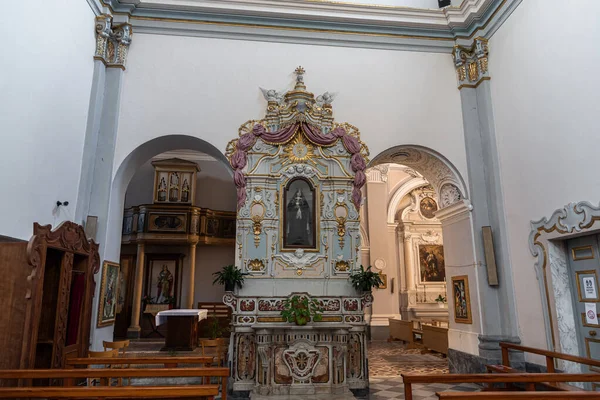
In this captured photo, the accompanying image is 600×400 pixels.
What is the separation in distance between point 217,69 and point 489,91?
5.21 metres

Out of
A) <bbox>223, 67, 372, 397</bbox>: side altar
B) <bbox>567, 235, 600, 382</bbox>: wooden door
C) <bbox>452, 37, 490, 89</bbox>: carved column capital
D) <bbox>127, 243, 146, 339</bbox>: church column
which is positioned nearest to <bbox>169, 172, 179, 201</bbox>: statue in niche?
<bbox>127, 243, 146, 339</bbox>: church column

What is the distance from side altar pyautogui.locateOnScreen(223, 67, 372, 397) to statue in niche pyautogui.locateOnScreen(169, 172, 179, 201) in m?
6.72

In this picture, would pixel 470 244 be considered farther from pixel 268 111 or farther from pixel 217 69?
pixel 217 69

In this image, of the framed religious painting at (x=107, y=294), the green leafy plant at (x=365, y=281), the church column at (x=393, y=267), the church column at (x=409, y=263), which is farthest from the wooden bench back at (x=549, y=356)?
the church column at (x=409, y=263)

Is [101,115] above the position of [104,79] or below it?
below

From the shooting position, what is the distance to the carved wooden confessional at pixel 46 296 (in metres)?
4.48

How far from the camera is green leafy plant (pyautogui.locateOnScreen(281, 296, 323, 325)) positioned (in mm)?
6641

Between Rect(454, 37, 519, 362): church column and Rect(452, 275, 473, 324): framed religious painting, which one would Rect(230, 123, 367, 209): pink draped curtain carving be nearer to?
Rect(454, 37, 519, 362): church column

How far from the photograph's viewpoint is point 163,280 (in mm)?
13758

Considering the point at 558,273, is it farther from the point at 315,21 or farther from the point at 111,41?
the point at 111,41

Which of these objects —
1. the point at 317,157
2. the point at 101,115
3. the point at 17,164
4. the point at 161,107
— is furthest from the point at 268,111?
the point at 17,164

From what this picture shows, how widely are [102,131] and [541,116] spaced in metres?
7.31

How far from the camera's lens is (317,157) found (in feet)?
25.6

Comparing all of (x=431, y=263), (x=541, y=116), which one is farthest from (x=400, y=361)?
(x=431, y=263)
